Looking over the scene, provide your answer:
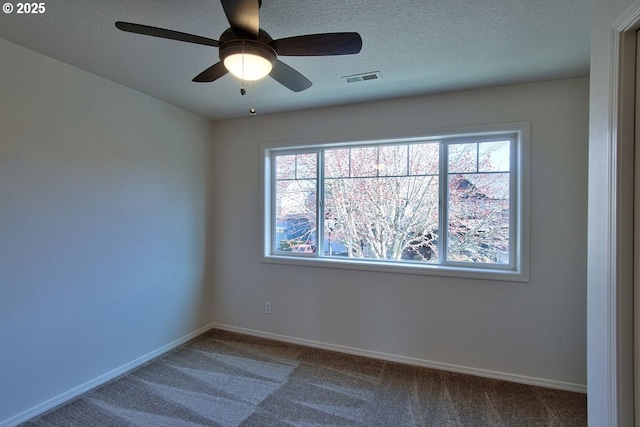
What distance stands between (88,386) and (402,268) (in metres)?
2.76

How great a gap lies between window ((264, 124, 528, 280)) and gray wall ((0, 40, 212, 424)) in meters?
1.08

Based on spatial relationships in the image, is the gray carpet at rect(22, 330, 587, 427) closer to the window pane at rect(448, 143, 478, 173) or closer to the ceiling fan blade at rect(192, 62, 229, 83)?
the window pane at rect(448, 143, 478, 173)

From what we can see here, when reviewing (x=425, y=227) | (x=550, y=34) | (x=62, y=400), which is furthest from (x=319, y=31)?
(x=62, y=400)

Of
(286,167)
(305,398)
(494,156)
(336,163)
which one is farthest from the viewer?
(286,167)

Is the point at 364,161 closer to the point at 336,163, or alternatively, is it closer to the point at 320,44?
the point at 336,163

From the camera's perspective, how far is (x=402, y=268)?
2.91m

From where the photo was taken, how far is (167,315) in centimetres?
319

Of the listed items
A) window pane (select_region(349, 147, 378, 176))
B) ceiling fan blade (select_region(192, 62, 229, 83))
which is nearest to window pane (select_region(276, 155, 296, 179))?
window pane (select_region(349, 147, 378, 176))

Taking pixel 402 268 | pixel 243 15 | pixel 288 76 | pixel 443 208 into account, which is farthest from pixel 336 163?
pixel 243 15

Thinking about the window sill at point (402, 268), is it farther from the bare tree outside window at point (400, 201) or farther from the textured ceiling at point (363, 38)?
the textured ceiling at point (363, 38)

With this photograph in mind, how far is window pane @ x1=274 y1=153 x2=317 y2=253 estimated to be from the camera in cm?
344

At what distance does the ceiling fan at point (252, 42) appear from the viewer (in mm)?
1334

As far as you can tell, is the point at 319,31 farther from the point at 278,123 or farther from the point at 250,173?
the point at 250,173

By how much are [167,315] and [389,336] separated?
7.33ft
